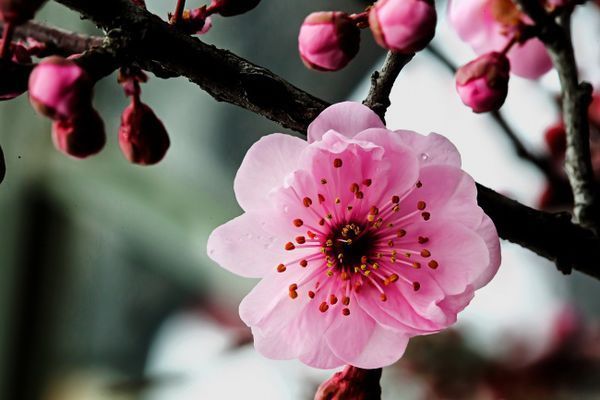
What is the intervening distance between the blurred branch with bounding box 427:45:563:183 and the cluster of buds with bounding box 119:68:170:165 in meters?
0.32

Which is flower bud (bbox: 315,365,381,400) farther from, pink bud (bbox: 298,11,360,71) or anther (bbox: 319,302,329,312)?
pink bud (bbox: 298,11,360,71)

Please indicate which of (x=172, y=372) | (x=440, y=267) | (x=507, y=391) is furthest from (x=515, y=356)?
(x=440, y=267)

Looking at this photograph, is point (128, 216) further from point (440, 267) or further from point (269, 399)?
point (440, 267)

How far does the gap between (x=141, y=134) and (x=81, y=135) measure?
0.06 m

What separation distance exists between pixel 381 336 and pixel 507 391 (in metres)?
0.78

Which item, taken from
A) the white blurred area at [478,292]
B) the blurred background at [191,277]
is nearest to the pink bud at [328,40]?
the white blurred area at [478,292]

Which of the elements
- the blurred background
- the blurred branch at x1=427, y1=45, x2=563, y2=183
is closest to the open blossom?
the blurred branch at x1=427, y1=45, x2=563, y2=183

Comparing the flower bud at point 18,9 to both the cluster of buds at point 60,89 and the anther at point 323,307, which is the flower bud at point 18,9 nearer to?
the cluster of buds at point 60,89

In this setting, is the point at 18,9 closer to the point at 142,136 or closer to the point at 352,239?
the point at 142,136

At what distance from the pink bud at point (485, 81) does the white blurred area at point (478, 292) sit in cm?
32

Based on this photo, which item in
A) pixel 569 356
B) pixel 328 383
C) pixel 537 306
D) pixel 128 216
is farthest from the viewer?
pixel 128 216

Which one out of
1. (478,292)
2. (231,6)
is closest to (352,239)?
(231,6)

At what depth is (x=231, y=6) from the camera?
426 millimetres

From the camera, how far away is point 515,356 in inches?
47.2
